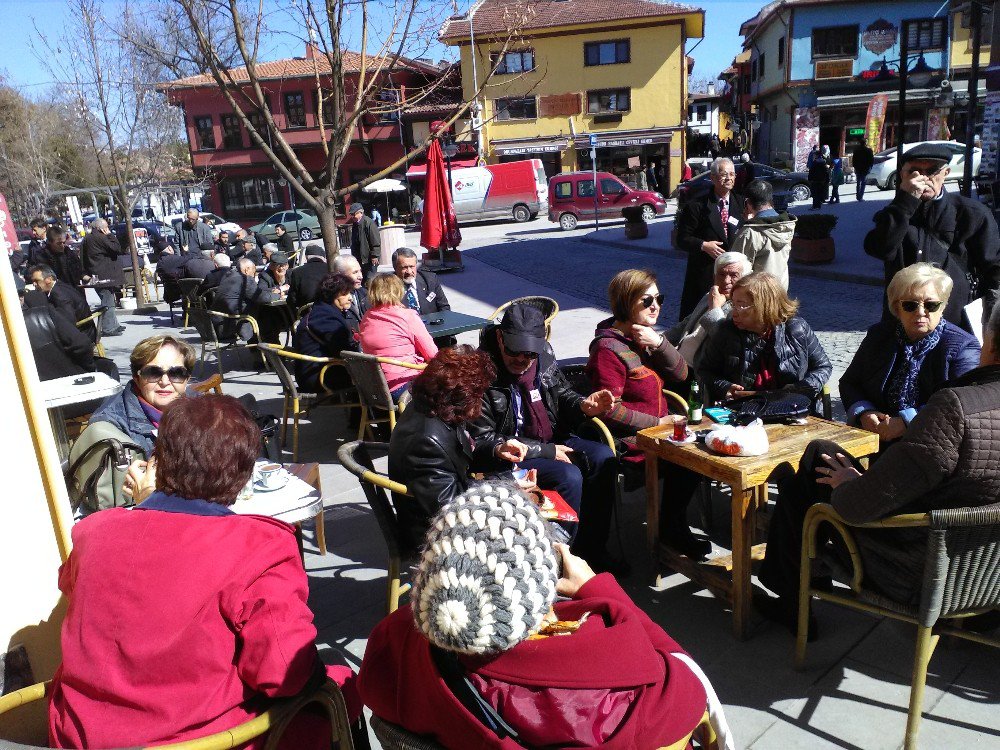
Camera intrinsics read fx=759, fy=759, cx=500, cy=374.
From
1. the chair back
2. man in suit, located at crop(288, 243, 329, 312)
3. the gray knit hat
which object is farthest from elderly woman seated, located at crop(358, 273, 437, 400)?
the gray knit hat

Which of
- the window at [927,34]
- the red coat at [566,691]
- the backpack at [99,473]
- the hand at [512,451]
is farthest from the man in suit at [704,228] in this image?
the window at [927,34]

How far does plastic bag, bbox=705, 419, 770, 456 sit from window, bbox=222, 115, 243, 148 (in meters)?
41.8

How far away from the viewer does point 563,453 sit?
346 centimetres

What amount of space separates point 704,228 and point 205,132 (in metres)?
41.0

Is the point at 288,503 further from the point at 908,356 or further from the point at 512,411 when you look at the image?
the point at 908,356

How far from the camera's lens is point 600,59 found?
35.8 metres

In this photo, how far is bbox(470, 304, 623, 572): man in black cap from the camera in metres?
3.33

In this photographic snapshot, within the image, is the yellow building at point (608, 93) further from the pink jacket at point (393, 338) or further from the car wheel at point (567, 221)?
the pink jacket at point (393, 338)

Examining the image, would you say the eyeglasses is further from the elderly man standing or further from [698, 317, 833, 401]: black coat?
the elderly man standing

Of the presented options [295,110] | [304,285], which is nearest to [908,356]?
[304,285]

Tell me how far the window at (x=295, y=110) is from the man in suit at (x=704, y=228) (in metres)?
37.2

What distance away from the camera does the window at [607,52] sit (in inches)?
1399

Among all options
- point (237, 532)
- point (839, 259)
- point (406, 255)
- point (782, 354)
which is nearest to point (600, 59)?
point (839, 259)

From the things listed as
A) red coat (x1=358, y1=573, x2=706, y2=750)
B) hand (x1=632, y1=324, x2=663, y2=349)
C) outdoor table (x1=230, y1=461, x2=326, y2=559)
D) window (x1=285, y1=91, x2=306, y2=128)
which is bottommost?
outdoor table (x1=230, y1=461, x2=326, y2=559)
